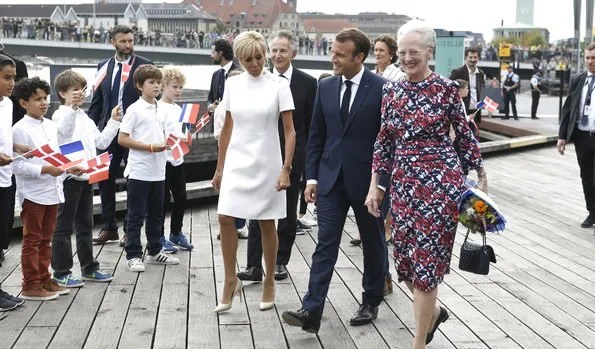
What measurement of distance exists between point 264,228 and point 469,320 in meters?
1.32

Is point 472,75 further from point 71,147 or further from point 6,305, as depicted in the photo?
point 6,305

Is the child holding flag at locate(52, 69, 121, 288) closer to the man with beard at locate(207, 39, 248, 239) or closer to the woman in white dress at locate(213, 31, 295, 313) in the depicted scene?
the woman in white dress at locate(213, 31, 295, 313)

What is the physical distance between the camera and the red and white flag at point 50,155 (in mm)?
5484

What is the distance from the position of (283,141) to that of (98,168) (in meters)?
1.27

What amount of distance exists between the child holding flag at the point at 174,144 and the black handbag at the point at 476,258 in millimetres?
3009

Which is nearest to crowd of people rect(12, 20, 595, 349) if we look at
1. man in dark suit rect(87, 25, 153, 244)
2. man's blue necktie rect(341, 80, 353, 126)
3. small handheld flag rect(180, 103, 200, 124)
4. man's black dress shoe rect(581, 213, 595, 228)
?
man's blue necktie rect(341, 80, 353, 126)

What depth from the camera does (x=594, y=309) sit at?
577 cm

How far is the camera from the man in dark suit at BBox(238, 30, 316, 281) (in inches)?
247

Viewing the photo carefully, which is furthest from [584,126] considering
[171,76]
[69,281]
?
[69,281]

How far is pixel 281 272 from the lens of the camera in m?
6.48

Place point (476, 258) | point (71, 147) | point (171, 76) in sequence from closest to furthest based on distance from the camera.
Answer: point (476, 258)
point (71, 147)
point (171, 76)

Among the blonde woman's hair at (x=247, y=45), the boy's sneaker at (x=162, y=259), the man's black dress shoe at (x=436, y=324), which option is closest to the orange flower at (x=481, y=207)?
the man's black dress shoe at (x=436, y=324)

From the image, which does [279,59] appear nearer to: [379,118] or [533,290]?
[379,118]

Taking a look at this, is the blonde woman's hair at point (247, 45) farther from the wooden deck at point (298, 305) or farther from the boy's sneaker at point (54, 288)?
the boy's sneaker at point (54, 288)
